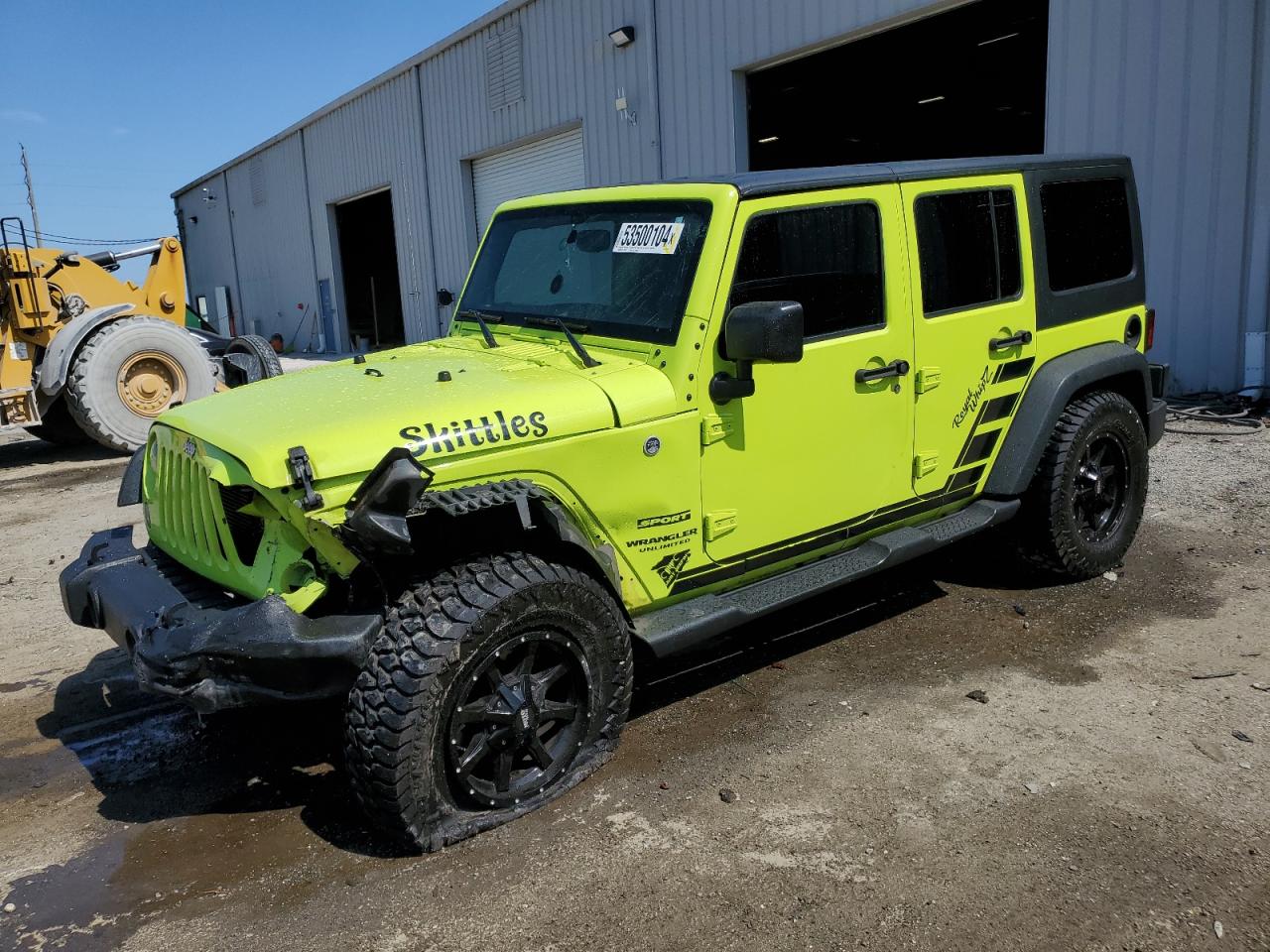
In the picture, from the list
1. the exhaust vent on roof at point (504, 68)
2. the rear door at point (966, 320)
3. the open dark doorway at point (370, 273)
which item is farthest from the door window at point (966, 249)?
the open dark doorway at point (370, 273)

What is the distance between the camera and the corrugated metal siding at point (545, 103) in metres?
13.7

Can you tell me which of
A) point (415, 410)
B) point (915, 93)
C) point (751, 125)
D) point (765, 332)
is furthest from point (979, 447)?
point (915, 93)

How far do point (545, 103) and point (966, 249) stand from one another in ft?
40.1

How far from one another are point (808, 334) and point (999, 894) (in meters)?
2.07

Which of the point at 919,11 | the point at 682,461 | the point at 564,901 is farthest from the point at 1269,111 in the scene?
the point at 564,901

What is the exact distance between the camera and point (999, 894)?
2840 millimetres

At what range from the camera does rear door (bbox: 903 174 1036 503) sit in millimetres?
4309

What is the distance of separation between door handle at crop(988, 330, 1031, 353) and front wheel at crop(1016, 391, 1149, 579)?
1.59 ft

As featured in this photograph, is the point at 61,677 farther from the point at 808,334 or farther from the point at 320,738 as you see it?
the point at 808,334

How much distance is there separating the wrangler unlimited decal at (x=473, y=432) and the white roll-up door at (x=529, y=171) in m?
12.1

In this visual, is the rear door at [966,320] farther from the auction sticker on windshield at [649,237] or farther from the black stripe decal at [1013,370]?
the auction sticker on windshield at [649,237]

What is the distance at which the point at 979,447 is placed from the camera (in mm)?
4684

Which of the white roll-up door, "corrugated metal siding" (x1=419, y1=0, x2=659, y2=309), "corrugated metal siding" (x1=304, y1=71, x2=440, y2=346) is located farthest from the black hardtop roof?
"corrugated metal siding" (x1=304, y1=71, x2=440, y2=346)

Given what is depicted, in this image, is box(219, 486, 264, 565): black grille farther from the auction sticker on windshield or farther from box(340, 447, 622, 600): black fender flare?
the auction sticker on windshield
